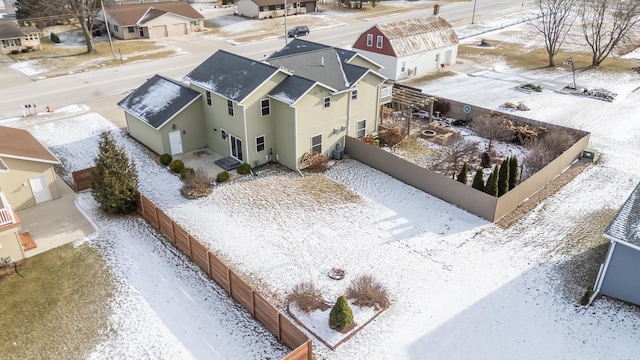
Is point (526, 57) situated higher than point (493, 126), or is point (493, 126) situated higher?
point (493, 126)

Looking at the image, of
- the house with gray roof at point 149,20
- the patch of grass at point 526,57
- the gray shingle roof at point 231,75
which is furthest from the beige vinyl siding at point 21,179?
the patch of grass at point 526,57

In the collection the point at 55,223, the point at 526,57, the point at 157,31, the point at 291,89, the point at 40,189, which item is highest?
the point at 291,89

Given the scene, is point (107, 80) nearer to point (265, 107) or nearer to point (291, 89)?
point (265, 107)

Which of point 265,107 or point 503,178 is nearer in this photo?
point 503,178

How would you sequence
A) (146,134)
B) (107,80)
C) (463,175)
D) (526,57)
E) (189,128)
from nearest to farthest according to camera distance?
(463,175)
(189,128)
(146,134)
(107,80)
(526,57)

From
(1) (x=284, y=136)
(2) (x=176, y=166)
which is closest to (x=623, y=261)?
(1) (x=284, y=136)

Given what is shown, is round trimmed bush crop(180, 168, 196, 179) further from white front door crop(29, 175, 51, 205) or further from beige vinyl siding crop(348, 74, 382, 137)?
beige vinyl siding crop(348, 74, 382, 137)
